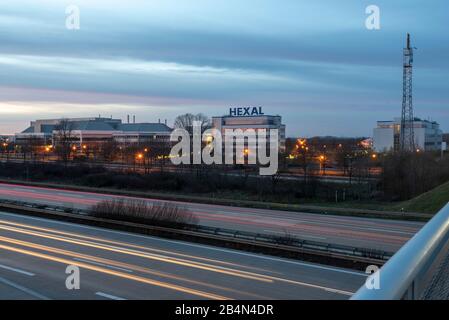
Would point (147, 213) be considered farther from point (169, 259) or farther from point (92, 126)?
point (92, 126)

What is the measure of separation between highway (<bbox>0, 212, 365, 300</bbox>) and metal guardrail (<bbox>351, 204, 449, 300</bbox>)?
9.12 meters

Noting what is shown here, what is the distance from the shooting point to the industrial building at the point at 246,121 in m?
87.6

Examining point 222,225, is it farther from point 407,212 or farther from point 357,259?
point 407,212

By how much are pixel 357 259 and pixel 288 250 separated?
7.52 feet

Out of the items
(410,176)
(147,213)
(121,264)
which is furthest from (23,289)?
(410,176)

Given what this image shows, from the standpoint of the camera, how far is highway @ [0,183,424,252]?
19172 mm

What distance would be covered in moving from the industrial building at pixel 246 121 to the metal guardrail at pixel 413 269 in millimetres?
83475

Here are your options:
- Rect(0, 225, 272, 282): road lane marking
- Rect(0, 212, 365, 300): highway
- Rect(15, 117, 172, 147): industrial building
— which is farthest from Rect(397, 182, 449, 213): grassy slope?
Rect(15, 117, 172, 147): industrial building

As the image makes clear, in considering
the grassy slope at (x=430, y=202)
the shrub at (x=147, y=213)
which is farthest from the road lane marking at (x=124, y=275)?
the grassy slope at (x=430, y=202)

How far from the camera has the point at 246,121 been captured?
3526 inches

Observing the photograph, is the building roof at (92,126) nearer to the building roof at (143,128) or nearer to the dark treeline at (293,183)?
the building roof at (143,128)

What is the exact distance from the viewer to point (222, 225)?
22.5 metres

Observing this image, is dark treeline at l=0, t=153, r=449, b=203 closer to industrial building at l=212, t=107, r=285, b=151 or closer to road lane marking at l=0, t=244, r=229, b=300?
road lane marking at l=0, t=244, r=229, b=300

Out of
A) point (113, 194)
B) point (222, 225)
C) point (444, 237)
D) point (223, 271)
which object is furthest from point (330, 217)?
point (444, 237)
